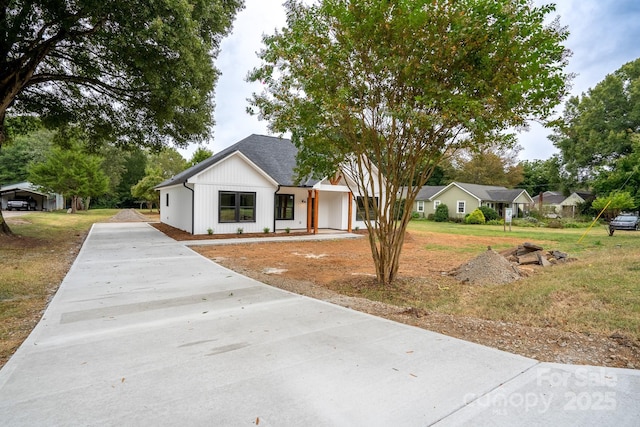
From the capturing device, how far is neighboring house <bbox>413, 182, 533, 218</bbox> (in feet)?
112

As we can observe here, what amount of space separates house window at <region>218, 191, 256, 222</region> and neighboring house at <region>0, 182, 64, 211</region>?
31423 mm

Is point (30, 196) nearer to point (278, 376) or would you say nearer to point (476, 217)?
point (278, 376)

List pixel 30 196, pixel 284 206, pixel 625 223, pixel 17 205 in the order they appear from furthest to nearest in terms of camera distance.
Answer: pixel 30 196 < pixel 17 205 < pixel 625 223 < pixel 284 206

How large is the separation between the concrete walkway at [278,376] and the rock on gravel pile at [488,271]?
4.12 metres

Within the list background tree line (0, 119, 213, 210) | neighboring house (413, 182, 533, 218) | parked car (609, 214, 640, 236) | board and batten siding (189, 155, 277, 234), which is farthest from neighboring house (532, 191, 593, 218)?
background tree line (0, 119, 213, 210)

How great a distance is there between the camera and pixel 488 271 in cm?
768

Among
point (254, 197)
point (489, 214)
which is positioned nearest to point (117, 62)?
point (254, 197)

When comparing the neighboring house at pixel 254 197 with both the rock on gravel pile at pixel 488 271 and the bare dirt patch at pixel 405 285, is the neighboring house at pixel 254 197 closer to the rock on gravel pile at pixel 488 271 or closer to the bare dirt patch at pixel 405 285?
the bare dirt patch at pixel 405 285

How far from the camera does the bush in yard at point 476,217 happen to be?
30.9 meters

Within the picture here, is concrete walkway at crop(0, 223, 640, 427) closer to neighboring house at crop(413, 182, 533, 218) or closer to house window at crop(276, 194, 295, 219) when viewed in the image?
house window at crop(276, 194, 295, 219)

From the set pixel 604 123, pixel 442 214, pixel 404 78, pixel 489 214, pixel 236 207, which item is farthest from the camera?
pixel 442 214

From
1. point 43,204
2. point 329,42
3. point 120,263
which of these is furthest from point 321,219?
point 43,204

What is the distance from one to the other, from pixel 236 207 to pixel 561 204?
149ft

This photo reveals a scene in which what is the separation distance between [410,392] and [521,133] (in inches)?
204
